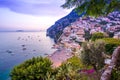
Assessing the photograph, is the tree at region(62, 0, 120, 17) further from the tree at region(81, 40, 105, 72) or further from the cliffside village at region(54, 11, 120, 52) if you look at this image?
the cliffside village at region(54, 11, 120, 52)

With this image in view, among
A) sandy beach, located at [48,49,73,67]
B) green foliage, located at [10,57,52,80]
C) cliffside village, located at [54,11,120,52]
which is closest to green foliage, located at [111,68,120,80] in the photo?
green foliage, located at [10,57,52,80]

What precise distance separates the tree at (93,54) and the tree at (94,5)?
461 inches

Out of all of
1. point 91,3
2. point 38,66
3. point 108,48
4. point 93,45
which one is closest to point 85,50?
point 93,45

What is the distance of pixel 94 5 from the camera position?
9547 mm

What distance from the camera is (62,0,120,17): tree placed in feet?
30.5

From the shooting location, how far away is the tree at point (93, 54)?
21469 millimetres

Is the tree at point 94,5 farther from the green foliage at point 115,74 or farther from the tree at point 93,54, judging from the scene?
the tree at point 93,54

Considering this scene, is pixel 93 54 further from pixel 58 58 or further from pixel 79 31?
pixel 79 31

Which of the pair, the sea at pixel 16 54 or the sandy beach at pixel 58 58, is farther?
the sea at pixel 16 54

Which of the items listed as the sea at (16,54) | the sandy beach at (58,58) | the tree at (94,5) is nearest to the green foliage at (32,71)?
the tree at (94,5)

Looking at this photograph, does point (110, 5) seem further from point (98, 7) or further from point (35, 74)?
point (35, 74)

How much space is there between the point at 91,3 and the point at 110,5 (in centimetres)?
100

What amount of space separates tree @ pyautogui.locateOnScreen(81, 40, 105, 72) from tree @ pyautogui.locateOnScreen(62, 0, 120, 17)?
11.7 metres

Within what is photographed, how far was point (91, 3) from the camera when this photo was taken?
9492 millimetres
